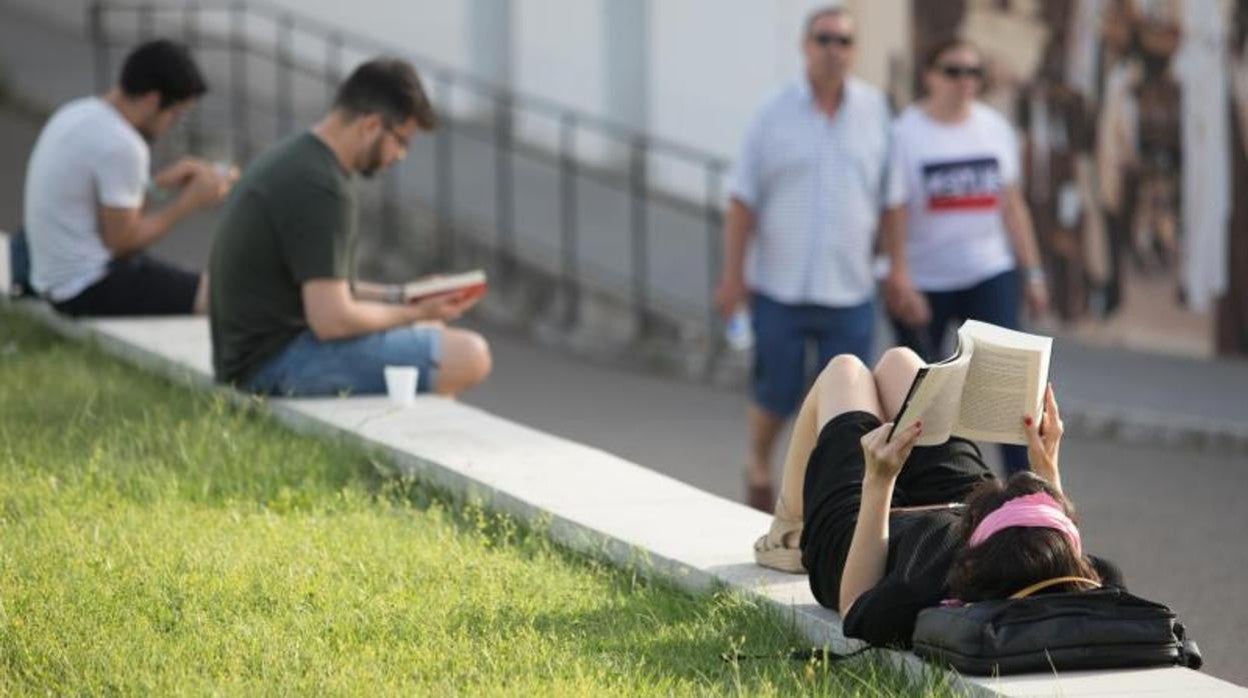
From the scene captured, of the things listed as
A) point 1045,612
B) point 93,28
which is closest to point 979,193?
point 1045,612

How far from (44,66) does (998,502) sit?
18305 mm

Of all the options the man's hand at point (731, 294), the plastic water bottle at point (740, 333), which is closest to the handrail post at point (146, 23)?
the plastic water bottle at point (740, 333)

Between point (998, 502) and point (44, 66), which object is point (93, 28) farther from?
point (998, 502)

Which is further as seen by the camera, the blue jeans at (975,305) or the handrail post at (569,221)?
the handrail post at (569,221)

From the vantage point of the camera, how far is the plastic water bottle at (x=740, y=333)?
1468 centimetres

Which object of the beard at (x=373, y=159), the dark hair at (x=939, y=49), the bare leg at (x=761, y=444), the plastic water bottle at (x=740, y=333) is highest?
the dark hair at (x=939, y=49)

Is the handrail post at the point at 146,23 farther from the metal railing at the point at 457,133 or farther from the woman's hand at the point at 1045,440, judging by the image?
the woman's hand at the point at 1045,440

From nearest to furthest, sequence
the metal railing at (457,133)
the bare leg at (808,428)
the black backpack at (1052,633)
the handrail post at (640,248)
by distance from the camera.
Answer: the black backpack at (1052,633)
the bare leg at (808,428)
the handrail post at (640,248)
the metal railing at (457,133)

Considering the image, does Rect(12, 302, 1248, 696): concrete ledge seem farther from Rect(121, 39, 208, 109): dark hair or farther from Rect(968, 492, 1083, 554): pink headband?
Rect(121, 39, 208, 109): dark hair

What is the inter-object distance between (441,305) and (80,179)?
2.59 meters

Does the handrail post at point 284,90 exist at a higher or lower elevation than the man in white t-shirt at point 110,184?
lower

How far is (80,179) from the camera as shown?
12.0 metres

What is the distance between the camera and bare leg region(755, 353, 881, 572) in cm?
719

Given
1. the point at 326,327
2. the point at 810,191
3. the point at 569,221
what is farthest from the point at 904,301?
the point at 569,221
